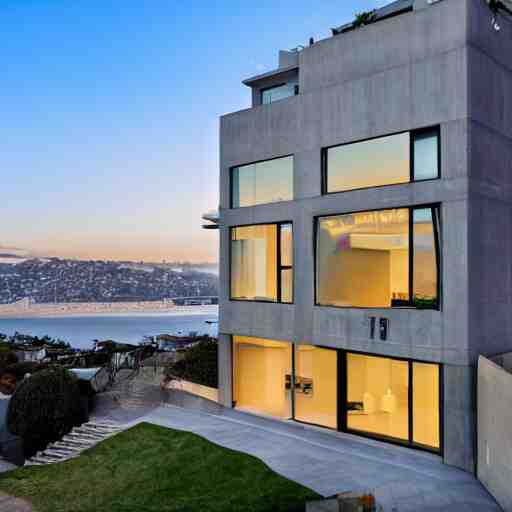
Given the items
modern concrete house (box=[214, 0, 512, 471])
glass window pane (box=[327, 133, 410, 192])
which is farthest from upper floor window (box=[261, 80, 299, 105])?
glass window pane (box=[327, 133, 410, 192])

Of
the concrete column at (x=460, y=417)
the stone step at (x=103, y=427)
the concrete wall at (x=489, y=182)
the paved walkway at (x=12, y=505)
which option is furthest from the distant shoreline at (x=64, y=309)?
the concrete column at (x=460, y=417)

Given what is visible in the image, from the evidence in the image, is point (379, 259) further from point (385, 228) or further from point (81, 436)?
point (81, 436)

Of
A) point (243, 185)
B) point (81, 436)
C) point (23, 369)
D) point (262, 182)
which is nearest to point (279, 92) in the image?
point (262, 182)

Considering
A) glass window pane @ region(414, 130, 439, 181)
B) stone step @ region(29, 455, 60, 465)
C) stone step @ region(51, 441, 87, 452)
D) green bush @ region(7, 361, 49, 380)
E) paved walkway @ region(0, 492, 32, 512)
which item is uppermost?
glass window pane @ region(414, 130, 439, 181)

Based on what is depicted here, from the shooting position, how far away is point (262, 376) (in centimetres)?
1631

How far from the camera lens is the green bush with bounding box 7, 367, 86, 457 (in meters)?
16.0

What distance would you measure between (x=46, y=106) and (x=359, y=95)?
132ft

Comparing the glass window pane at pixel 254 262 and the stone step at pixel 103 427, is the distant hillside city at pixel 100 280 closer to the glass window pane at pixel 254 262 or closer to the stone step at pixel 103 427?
the glass window pane at pixel 254 262

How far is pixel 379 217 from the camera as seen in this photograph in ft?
43.1

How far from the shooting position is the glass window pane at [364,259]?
12.7 meters

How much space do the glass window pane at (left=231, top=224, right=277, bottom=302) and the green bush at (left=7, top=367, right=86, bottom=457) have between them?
5.81 metres

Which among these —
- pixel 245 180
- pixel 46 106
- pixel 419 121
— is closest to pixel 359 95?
pixel 419 121

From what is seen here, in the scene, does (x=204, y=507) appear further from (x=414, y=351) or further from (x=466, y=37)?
(x=466, y=37)

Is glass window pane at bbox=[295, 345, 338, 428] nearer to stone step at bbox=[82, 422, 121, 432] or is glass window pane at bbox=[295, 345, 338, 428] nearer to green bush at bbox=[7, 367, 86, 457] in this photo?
Result: stone step at bbox=[82, 422, 121, 432]
